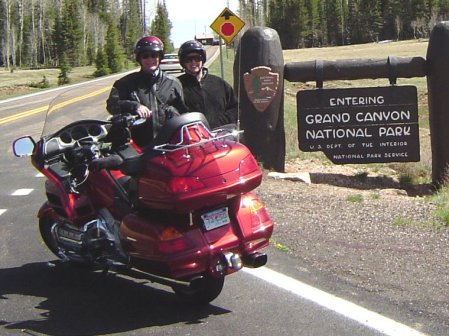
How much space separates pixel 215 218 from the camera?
15.1 feet

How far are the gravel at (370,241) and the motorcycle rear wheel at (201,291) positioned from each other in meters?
1.17

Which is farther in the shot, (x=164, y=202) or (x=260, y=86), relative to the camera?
(x=260, y=86)

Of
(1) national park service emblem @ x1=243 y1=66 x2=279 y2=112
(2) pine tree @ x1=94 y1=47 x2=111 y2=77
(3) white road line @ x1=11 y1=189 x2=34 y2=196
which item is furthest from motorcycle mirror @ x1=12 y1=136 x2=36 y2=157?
(2) pine tree @ x1=94 y1=47 x2=111 y2=77

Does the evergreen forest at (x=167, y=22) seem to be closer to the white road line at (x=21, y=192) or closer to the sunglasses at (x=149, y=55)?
the white road line at (x=21, y=192)

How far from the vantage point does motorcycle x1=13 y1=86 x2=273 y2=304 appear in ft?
14.6

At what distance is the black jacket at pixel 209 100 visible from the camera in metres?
6.94

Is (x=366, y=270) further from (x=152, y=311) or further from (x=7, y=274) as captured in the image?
(x=7, y=274)

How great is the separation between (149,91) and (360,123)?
22.8ft

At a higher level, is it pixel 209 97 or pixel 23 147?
pixel 209 97

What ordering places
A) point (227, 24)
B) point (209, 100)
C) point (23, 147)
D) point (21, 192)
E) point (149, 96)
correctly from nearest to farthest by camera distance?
point (23, 147)
point (149, 96)
point (209, 100)
point (21, 192)
point (227, 24)

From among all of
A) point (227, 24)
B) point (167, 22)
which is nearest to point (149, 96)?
point (227, 24)

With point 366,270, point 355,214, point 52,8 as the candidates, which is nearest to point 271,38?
point 355,214

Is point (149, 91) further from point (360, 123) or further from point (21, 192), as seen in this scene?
point (360, 123)

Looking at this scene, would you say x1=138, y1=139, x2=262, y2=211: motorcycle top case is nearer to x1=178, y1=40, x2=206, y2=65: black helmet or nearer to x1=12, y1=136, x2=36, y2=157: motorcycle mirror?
x1=12, y1=136, x2=36, y2=157: motorcycle mirror
